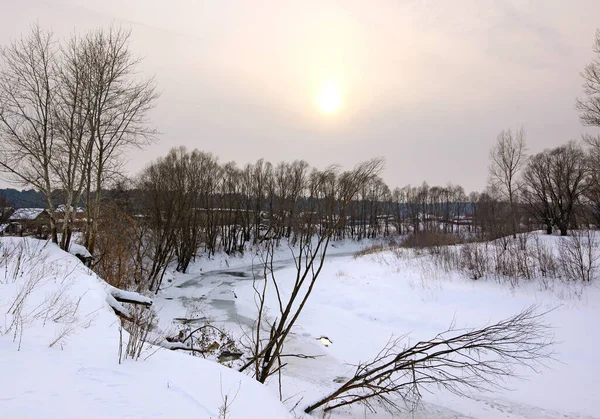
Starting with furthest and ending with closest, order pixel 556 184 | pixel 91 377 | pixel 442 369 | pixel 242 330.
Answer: pixel 556 184
pixel 242 330
pixel 442 369
pixel 91 377

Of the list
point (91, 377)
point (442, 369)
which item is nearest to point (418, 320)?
point (442, 369)

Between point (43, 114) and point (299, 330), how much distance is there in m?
12.9

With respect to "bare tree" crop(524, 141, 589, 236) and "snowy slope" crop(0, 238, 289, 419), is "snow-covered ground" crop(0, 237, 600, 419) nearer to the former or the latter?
"snowy slope" crop(0, 238, 289, 419)

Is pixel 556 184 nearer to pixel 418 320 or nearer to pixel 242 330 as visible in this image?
pixel 418 320

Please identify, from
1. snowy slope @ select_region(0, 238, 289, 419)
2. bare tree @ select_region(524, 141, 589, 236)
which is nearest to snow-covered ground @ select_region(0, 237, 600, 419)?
snowy slope @ select_region(0, 238, 289, 419)

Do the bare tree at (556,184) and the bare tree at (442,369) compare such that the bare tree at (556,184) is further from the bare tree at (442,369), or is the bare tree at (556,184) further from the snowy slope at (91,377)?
the snowy slope at (91,377)

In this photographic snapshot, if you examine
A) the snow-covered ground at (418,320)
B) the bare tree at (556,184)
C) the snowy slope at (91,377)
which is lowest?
the snow-covered ground at (418,320)

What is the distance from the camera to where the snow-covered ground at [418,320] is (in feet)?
21.7

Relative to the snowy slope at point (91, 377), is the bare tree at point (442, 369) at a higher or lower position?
lower

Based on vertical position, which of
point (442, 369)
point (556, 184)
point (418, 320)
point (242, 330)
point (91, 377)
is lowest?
point (418, 320)

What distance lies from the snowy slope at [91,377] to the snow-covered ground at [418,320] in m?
2.98

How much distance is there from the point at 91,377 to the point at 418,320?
37.4 feet

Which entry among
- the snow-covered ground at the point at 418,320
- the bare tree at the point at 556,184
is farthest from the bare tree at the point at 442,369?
the bare tree at the point at 556,184

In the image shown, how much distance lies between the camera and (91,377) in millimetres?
2781
